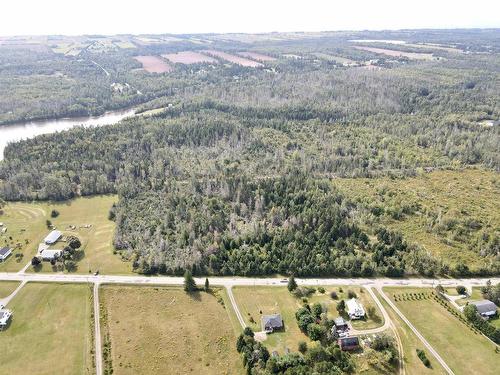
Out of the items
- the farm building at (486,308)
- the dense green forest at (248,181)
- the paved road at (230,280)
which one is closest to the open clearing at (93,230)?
the paved road at (230,280)

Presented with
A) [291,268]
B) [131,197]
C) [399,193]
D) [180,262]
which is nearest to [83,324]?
[180,262]

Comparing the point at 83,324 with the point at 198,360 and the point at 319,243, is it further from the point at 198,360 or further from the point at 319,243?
the point at 319,243

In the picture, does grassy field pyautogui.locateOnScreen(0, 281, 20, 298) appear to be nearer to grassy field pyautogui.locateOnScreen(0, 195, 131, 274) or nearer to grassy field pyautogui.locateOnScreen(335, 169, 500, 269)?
grassy field pyautogui.locateOnScreen(0, 195, 131, 274)

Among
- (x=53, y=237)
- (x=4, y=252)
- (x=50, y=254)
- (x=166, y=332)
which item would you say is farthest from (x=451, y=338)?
(x=4, y=252)

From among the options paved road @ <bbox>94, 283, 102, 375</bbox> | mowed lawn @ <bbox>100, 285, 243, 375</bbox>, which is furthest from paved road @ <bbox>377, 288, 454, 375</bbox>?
paved road @ <bbox>94, 283, 102, 375</bbox>

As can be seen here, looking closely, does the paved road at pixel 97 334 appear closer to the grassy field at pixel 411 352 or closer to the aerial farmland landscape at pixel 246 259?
the aerial farmland landscape at pixel 246 259

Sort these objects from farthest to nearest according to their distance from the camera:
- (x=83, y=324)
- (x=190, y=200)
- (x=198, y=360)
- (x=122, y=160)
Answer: (x=122, y=160) → (x=190, y=200) → (x=83, y=324) → (x=198, y=360)

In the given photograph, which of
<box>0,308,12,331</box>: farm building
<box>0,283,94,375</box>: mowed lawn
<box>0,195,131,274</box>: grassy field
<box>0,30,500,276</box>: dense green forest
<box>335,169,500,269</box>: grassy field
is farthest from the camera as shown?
<box>335,169,500,269</box>: grassy field
